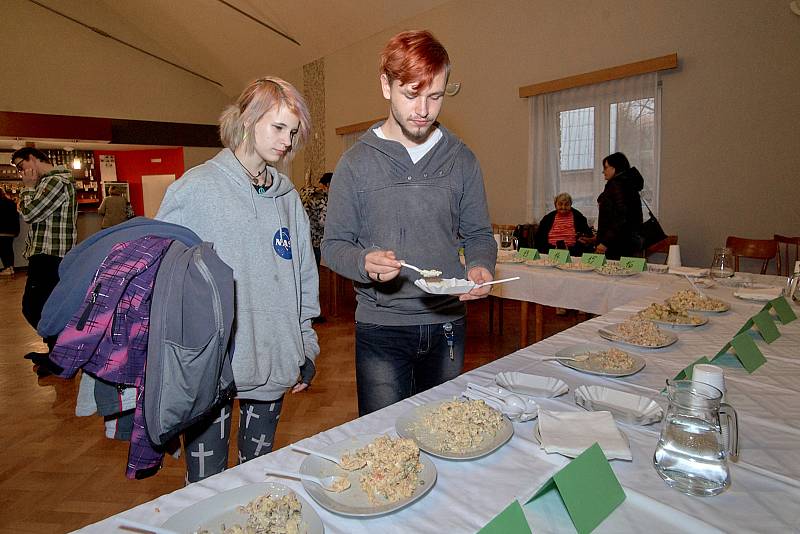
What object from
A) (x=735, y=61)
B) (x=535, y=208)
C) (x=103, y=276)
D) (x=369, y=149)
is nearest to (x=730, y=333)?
(x=369, y=149)

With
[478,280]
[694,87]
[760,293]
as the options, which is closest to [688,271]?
[760,293]

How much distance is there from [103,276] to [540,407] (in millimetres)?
890

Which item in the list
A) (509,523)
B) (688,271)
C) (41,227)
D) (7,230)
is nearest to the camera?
(509,523)

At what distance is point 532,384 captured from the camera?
43.9 inches

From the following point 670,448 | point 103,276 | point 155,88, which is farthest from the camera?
point 155,88

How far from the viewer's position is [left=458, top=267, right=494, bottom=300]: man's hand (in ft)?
3.90

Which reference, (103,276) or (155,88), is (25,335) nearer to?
(103,276)

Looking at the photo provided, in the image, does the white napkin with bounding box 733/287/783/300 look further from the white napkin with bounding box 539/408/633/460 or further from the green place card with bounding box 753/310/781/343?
the white napkin with bounding box 539/408/633/460

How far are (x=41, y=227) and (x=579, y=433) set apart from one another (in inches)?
150

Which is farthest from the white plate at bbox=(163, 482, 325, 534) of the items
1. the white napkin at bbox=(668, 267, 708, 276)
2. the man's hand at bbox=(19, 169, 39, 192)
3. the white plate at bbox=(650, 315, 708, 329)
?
the man's hand at bbox=(19, 169, 39, 192)

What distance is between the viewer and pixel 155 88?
36.7 ft

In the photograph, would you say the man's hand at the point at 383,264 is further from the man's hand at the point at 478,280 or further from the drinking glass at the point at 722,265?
the drinking glass at the point at 722,265

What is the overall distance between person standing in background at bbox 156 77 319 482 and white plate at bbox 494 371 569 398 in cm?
60

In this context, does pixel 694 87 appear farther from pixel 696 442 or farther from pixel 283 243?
pixel 696 442
